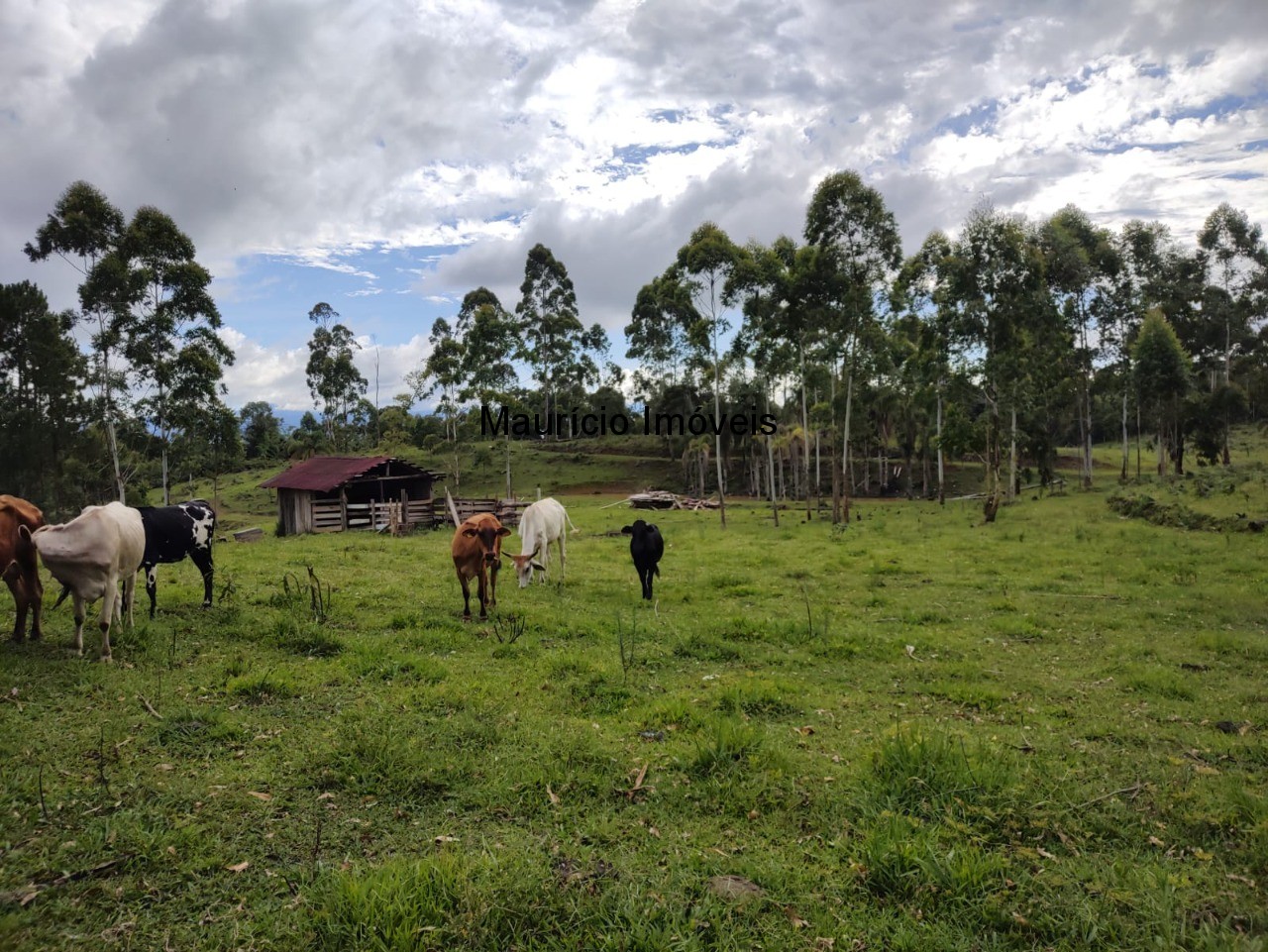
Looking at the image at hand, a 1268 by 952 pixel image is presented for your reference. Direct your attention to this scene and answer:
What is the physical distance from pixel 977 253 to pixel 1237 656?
21.7 meters

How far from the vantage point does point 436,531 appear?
2769cm

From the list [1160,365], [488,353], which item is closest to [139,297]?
[488,353]

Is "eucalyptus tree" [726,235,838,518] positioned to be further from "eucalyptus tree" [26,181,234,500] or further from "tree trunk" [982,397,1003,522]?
"eucalyptus tree" [26,181,234,500]

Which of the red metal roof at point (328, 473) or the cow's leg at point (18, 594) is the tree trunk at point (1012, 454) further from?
the cow's leg at point (18, 594)

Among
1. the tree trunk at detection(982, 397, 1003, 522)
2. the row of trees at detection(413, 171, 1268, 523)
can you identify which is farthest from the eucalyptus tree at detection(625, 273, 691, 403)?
the tree trunk at detection(982, 397, 1003, 522)

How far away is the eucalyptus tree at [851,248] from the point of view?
86.3 feet

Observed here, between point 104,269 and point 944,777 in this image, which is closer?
point 944,777

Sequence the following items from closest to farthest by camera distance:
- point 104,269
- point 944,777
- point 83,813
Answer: point 83,813 < point 944,777 < point 104,269

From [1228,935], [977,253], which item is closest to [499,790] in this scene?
[1228,935]

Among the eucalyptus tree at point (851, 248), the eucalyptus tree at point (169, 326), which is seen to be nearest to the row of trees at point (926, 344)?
the eucalyptus tree at point (851, 248)

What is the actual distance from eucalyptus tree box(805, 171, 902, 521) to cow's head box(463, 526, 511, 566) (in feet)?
64.2

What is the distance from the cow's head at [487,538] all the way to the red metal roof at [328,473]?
1944 cm

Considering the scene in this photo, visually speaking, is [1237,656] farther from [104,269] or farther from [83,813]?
[104,269]

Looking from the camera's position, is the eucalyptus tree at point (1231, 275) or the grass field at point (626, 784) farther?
the eucalyptus tree at point (1231, 275)
